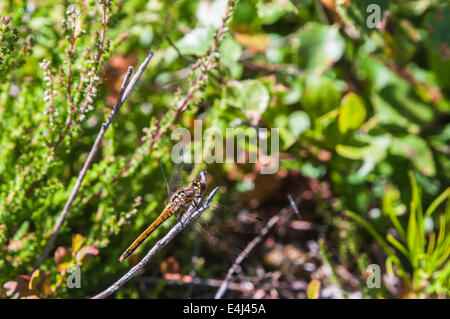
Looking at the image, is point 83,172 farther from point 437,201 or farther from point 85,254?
point 437,201

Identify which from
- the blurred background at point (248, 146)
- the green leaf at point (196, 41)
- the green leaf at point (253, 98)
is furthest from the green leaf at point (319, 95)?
the green leaf at point (196, 41)

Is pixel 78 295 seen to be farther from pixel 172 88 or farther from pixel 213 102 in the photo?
pixel 172 88

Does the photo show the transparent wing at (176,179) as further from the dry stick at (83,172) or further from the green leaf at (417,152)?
the green leaf at (417,152)

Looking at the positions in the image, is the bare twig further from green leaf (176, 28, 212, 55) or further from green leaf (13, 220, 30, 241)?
green leaf (176, 28, 212, 55)

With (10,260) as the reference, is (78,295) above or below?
below

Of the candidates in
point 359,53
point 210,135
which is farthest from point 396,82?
point 210,135

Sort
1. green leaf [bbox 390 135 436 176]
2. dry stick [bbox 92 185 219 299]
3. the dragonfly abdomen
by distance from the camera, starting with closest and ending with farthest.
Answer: dry stick [bbox 92 185 219 299]
the dragonfly abdomen
green leaf [bbox 390 135 436 176]

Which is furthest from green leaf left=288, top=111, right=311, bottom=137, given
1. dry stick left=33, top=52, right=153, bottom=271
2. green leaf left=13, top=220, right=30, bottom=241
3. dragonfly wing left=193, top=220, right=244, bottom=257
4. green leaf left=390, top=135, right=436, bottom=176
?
green leaf left=13, top=220, right=30, bottom=241
